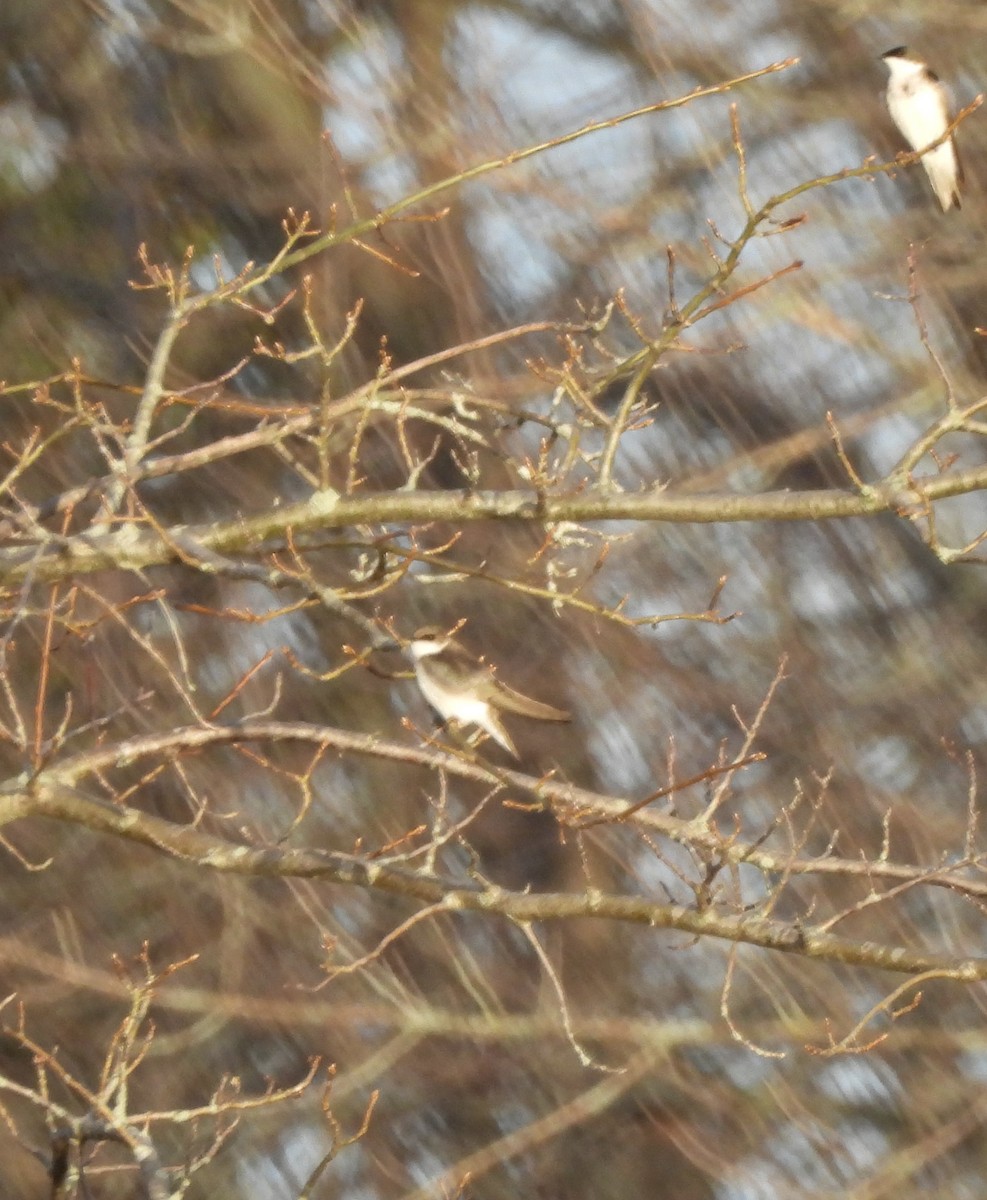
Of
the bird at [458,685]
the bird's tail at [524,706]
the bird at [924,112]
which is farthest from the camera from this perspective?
the bird at [924,112]

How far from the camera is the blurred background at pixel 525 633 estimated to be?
37.4ft

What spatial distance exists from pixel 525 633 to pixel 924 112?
3.79 meters

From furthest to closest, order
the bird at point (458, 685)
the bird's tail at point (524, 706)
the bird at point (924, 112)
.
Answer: the bird at point (924, 112)
the bird at point (458, 685)
the bird's tail at point (524, 706)

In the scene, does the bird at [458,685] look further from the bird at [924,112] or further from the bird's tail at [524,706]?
the bird at [924,112]

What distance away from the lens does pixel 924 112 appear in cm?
1091

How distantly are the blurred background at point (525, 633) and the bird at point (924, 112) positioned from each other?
0.97 metres

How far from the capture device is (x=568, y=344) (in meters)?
5.36

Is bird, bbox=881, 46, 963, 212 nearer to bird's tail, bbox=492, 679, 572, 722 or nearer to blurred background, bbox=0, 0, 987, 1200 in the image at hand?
blurred background, bbox=0, 0, 987, 1200

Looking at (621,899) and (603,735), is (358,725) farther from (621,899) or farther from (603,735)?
(621,899)

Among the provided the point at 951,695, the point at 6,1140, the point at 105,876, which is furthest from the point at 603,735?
the point at 6,1140

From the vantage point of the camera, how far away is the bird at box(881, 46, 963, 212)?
1083 centimetres

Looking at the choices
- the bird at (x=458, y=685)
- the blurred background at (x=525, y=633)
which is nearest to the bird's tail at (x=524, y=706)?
the bird at (x=458, y=685)

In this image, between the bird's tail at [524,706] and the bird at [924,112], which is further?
the bird at [924,112]

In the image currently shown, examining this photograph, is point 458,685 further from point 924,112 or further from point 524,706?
point 924,112
